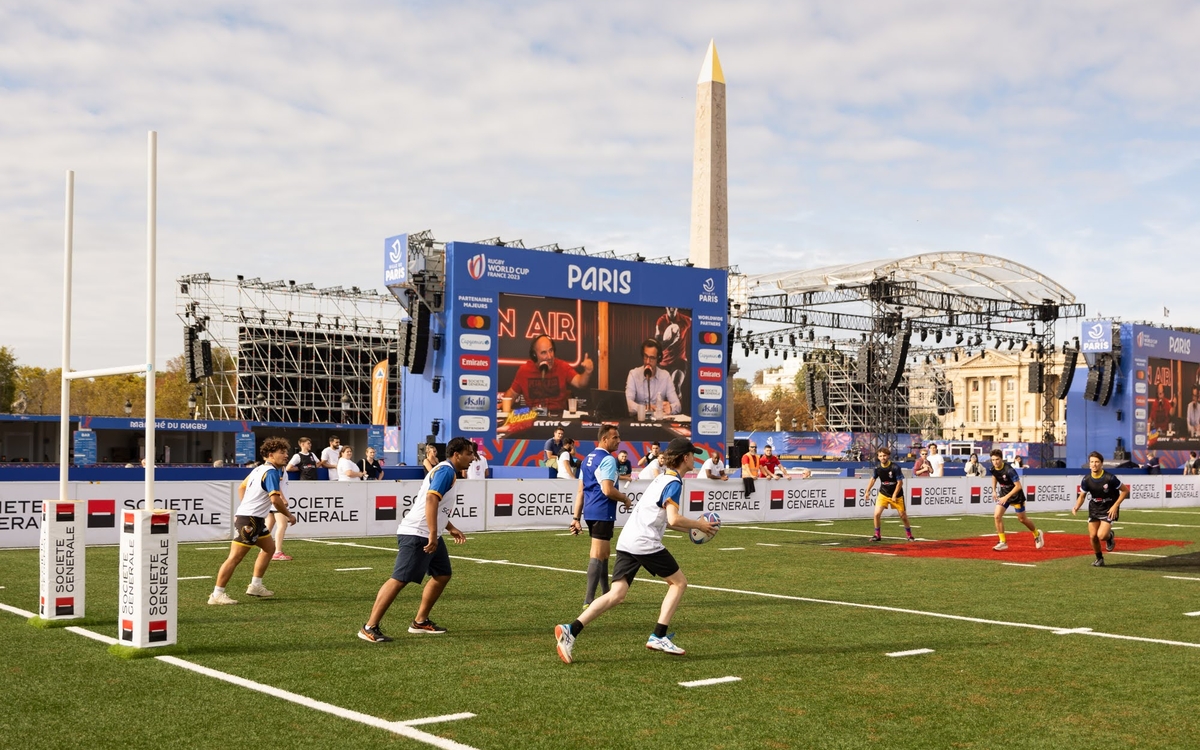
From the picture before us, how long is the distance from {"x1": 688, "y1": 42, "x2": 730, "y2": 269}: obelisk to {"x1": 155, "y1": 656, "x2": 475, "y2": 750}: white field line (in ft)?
113

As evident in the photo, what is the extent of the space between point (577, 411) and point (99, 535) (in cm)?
1617

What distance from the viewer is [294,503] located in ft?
68.0

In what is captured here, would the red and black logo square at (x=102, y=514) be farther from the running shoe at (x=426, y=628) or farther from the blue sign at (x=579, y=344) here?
the blue sign at (x=579, y=344)

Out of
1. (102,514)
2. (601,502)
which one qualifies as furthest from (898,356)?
(601,502)

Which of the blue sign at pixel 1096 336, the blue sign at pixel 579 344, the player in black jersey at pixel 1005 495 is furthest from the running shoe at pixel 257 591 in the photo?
the blue sign at pixel 1096 336

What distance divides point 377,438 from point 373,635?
4546 centimetres

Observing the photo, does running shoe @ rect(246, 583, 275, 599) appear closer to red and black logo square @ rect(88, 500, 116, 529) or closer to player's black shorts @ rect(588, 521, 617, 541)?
player's black shorts @ rect(588, 521, 617, 541)

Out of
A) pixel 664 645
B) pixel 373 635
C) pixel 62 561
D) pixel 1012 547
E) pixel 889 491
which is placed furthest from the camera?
pixel 889 491

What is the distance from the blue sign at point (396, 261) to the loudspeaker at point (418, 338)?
2.60 feet

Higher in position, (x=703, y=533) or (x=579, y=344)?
(x=579, y=344)

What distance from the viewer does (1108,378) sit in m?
53.3

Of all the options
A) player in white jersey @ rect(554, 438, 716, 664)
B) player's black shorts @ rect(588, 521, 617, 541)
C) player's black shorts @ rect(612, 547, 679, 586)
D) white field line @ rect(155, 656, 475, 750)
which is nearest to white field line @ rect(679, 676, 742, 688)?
player in white jersey @ rect(554, 438, 716, 664)

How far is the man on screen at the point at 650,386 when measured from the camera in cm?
3428

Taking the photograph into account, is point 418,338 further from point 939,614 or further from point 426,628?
point 426,628
